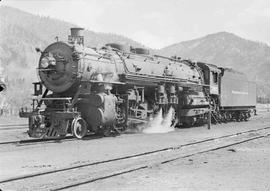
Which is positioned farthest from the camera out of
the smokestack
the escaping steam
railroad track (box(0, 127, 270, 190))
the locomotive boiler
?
the escaping steam

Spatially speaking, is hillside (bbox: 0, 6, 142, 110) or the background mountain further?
the background mountain

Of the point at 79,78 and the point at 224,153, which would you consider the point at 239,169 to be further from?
the point at 79,78

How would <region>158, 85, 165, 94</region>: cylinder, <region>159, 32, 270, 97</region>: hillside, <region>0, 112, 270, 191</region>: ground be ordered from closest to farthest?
<region>0, 112, 270, 191</region>: ground < <region>158, 85, 165, 94</region>: cylinder < <region>159, 32, 270, 97</region>: hillside

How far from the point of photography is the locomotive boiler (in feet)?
51.0

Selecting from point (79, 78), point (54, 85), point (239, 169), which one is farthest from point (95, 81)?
point (239, 169)

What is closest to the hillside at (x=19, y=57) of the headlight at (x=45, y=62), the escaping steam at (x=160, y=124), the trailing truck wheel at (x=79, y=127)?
the escaping steam at (x=160, y=124)

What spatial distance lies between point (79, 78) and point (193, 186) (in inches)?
375

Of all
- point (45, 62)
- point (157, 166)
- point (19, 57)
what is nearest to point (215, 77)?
point (45, 62)

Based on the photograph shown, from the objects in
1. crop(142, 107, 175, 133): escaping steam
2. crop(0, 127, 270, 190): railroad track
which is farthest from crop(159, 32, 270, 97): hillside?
crop(0, 127, 270, 190): railroad track

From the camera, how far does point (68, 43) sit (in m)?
16.3

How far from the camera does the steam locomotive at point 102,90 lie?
1564 centimetres

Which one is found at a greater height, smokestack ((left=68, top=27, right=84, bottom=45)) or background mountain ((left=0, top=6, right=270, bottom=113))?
background mountain ((left=0, top=6, right=270, bottom=113))

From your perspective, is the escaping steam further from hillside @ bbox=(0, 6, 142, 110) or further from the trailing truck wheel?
hillside @ bbox=(0, 6, 142, 110)

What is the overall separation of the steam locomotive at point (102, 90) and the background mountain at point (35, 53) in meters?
2.52
